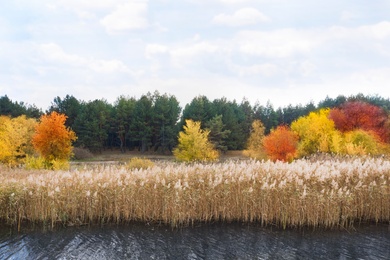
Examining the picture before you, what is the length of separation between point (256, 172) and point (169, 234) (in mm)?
4461

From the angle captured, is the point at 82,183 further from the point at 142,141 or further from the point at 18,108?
the point at 18,108

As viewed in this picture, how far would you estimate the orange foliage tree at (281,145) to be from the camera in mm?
40062

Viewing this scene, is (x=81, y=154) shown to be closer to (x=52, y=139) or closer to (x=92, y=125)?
(x=92, y=125)

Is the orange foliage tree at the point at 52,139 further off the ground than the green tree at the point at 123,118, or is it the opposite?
the green tree at the point at 123,118

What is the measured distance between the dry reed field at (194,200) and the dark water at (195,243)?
21.3 inches

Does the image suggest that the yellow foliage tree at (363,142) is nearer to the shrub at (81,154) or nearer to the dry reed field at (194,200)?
the dry reed field at (194,200)

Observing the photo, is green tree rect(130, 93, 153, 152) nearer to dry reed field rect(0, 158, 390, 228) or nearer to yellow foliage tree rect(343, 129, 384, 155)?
yellow foliage tree rect(343, 129, 384, 155)

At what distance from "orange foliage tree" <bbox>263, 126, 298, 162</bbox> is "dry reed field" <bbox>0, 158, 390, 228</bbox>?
24.8 m

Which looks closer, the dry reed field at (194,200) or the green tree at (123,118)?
the dry reed field at (194,200)

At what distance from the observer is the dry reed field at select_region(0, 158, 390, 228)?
1326 cm

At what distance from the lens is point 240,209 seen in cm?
1380

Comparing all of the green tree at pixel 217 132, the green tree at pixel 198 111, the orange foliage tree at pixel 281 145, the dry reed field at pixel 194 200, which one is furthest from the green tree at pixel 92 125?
the dry reed field at pixel 194 200

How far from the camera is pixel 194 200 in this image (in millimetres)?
13359

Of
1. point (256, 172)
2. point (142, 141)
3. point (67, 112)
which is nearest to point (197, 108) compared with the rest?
point (142, 141)
